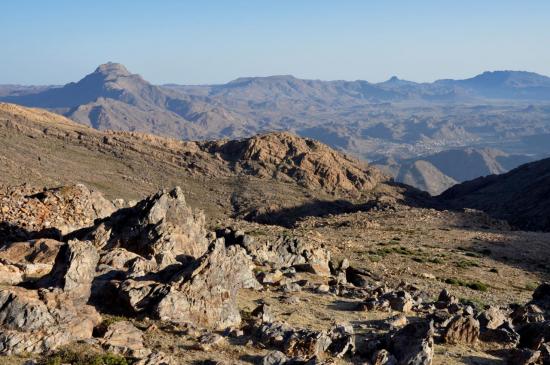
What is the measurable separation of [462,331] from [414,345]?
13.6 ft

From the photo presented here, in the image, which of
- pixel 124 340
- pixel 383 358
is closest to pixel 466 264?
pixel 383 358

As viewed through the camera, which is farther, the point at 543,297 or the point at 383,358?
the point at 543,297

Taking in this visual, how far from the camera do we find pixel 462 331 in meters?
22.1

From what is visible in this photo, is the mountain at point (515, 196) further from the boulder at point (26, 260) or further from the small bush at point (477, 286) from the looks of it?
the boulder at point (26, 260)

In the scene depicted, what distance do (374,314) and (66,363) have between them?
47.7 feet

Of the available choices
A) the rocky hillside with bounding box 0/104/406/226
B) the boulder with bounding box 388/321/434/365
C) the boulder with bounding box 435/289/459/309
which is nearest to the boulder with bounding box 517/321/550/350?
the boulder with bounding box 388/321/434/365

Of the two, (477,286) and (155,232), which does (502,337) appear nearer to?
(155,232)

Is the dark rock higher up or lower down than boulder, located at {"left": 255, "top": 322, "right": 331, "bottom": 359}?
lower down

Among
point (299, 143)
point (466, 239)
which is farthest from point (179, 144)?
point (466, 239)

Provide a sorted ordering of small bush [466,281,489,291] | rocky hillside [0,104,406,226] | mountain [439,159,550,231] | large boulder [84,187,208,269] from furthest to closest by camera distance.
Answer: mountain [439,159,550,231]
rocky hillside [0,104,406,226]
small bush [466,281,489,291]
large boulder [84,187,208,269]

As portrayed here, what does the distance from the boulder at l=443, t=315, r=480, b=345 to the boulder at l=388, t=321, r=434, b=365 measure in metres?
2.60

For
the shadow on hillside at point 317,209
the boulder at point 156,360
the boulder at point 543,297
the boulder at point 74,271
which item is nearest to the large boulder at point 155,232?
the boulder at point 74,271

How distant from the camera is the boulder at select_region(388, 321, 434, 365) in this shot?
1852 cm

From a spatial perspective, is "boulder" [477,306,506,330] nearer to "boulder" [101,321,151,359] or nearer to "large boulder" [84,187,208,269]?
"boulder" [101,321,151,359]
